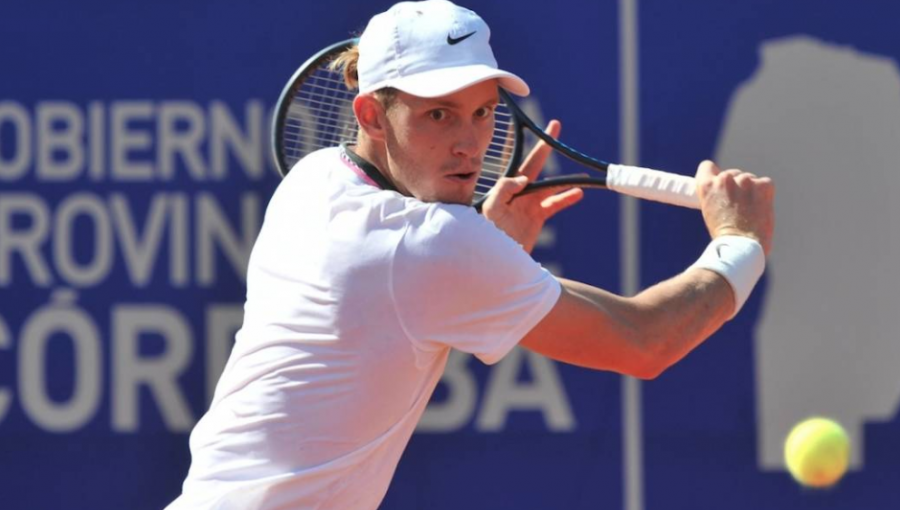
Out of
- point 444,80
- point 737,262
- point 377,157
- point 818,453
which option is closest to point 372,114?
point 377,157

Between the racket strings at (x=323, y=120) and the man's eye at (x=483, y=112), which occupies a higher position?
the racket strings at (x=323, y=120)

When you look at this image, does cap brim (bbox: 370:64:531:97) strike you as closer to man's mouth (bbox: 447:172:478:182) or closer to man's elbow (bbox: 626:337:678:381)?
man's mouth (bbox: 447:172:478:182)

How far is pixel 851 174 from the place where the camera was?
428 centimetres

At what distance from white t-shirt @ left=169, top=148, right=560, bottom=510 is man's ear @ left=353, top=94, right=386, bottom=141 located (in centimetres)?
9

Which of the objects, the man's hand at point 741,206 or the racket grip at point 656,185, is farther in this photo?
the racket grip at point 656,185

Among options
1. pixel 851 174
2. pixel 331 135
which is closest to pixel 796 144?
pixel 851 174

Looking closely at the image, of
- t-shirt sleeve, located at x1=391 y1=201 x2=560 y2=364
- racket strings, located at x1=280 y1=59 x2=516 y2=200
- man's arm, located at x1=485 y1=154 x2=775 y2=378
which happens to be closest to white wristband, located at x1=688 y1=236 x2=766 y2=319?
man's arm, located at x1=485 y1=154 x2=775 y2=378

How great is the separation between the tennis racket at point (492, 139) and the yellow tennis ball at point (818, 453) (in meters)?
1.06

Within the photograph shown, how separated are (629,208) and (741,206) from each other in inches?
61.1

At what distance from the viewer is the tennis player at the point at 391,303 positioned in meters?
2.43

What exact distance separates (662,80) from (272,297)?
2.00 meters

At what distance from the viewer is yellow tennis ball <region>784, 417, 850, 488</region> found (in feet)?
13.5

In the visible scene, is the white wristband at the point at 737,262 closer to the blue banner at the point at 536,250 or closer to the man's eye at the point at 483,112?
the man's eye at the point at 483,112

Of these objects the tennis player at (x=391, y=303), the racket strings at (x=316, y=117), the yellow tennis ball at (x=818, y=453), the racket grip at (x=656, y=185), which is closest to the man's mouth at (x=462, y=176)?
the tennis player at (x=391, y=303)
